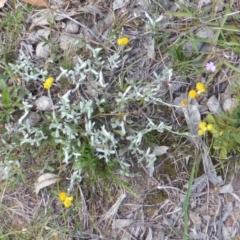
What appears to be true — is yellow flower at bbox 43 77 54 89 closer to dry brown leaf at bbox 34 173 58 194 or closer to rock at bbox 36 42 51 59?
rock at bbox 36 42 51 59

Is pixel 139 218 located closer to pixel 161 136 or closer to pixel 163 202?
pixel 163 202

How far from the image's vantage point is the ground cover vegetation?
2.00 meters

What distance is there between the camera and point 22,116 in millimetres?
2018

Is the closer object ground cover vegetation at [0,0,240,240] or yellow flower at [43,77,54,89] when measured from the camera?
yellow flower at [43,77,54,89]

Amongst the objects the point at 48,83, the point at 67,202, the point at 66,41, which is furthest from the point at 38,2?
the point at 67,202

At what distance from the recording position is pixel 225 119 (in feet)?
6.44

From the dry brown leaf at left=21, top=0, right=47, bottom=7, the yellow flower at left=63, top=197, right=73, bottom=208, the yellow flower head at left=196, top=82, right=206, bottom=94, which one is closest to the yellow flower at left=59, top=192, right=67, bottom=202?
the yellow flower at left=63, top=197, right=73, bottom=208

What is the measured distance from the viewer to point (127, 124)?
6.55 feet

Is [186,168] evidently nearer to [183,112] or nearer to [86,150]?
[183,112]

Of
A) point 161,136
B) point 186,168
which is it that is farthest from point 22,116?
point 186,168

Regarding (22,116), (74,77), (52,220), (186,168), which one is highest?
(74,77)

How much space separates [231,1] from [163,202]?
954 mm

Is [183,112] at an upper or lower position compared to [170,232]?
upper

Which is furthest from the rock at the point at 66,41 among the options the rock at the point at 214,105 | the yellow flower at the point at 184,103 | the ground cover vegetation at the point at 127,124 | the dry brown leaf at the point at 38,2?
the rock at the point at 214,105
